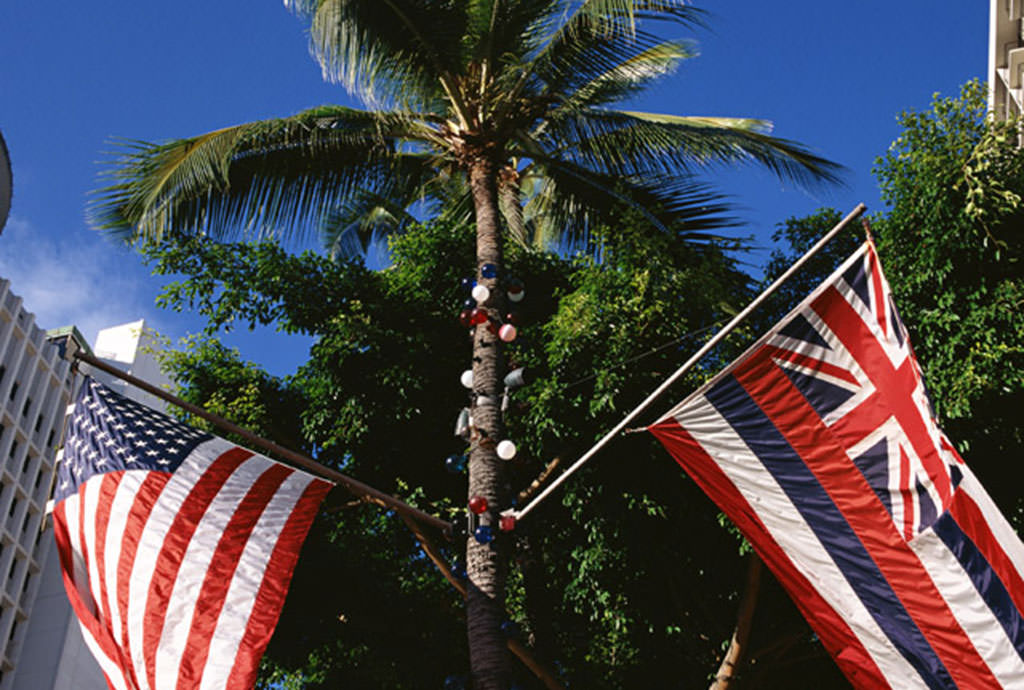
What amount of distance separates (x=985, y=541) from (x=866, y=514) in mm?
852

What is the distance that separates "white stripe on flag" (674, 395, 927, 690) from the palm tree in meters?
3.84

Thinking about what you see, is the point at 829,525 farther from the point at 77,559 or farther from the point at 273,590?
the point at 77,559

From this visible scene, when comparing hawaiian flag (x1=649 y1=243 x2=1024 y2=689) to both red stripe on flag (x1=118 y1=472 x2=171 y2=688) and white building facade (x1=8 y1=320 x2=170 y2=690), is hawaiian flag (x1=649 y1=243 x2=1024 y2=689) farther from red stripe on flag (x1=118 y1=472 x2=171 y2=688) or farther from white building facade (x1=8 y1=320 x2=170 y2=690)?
white building facade (x1=8 y1=320 x2=170 y2=690)

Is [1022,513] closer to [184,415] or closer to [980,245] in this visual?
[980,245]

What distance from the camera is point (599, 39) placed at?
43.4 feet

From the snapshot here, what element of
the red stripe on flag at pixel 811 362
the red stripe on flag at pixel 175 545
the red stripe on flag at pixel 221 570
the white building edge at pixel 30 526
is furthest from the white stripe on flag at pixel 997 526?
the white building edge at pixel 30 526

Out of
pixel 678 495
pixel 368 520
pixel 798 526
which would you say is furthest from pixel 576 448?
pixel 798 526

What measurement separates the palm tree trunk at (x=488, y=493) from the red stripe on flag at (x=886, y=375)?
317 centimetres

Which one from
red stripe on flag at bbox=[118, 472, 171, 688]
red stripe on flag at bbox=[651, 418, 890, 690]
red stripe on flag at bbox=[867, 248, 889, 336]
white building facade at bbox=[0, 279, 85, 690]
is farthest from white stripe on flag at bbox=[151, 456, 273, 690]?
white building facade at bbox=[0, 279, 85, 690]

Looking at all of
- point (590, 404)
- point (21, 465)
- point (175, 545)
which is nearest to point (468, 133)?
point (590, 404)

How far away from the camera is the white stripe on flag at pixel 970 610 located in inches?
289

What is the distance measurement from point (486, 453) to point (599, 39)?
232 inches

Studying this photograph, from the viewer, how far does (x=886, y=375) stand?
8.37 metres

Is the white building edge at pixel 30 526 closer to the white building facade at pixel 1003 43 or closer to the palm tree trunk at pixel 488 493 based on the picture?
the white building facade at pixel 1003 43
